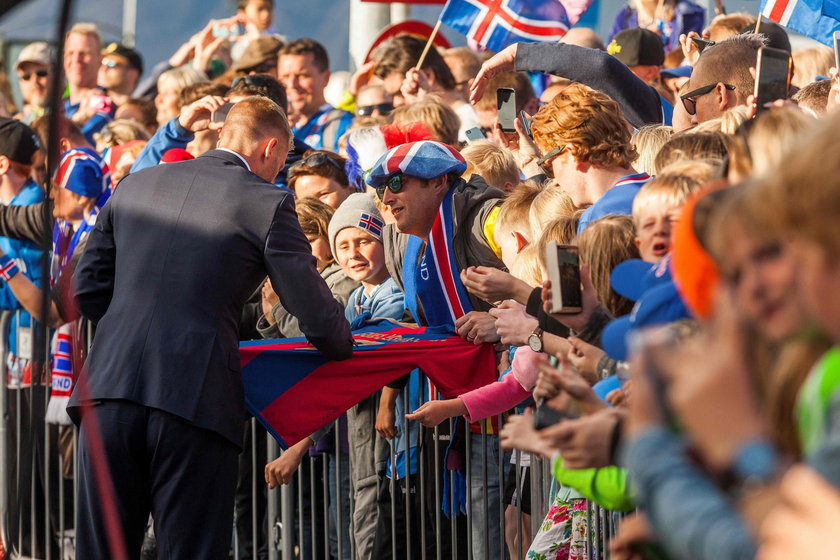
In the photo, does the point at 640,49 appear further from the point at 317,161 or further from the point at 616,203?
the point at 616,203

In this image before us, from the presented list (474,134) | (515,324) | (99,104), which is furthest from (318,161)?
(99,104)

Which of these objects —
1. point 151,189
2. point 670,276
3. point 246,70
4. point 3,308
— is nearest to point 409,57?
point 246,70

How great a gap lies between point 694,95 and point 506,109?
1358 millimetres

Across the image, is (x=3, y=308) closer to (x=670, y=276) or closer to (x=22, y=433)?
(x=22, y=433)

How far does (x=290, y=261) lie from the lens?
15.1 ft

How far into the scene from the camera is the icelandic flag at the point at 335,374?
193 inches

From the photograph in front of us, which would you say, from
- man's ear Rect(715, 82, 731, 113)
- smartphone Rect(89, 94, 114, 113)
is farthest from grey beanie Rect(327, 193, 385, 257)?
smartphone Rect(89, 94, 114, 113)

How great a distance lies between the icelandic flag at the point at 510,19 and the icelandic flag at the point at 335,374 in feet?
10.5

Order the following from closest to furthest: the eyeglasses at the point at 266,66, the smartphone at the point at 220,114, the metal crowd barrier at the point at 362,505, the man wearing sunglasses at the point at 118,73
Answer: the metal crowd barrier at the point at 362,505
the smartphone at the point at 220,114
the eyeglasses at the point at 266,66
the man wearing sunglasses at the point at 118,73

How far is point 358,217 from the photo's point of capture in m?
5.70

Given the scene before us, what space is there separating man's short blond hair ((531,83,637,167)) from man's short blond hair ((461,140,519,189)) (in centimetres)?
125

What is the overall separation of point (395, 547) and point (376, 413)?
0.57 metres

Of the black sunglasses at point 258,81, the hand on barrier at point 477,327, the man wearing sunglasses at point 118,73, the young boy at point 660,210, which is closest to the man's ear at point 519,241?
the hand on barrier at point 477,327

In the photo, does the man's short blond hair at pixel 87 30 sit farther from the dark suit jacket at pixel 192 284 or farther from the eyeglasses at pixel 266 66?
the dark suit jacket at pixel 192 284
